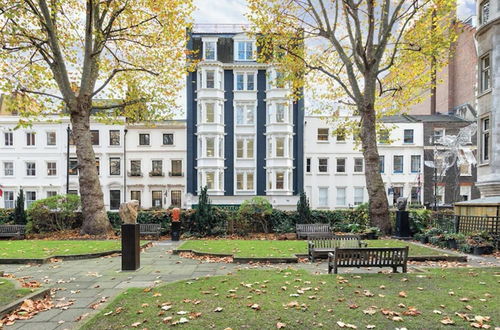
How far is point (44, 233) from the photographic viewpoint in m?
18.4

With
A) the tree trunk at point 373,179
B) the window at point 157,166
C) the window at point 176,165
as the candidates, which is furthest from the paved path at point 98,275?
the window at point 157,166

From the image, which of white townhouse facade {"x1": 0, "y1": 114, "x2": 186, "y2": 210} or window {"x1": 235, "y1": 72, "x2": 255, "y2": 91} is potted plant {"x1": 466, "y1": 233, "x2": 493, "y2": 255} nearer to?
window {"x1": 235, "y1": 72, "x2": 255, "y2": 91}

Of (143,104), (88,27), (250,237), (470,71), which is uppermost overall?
(470,71)

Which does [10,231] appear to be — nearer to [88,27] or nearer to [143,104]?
[143,104]

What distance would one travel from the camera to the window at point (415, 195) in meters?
39.2

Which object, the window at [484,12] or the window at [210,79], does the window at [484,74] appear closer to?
the window at [484,12]

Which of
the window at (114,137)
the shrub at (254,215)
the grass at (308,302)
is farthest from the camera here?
the window at (114,137)

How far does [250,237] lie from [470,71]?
3808 cm

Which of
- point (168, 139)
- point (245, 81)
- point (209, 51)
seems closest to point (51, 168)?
point (168, 139)

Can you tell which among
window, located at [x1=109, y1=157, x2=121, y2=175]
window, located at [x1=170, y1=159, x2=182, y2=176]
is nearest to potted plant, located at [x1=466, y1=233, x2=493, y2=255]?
window, located at [x1=170, y1=159, x2=182, y2=176]

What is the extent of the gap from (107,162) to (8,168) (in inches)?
450

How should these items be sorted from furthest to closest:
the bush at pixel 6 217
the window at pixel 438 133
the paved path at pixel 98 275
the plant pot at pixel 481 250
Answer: the window at pixel 438 133
the bush at pixel 6 217
the plant pot at pixel 481 250
the paved path at pixel 98 275

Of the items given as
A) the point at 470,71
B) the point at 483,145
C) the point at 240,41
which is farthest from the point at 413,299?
the point at 470,71

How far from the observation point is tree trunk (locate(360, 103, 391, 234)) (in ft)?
57.2
